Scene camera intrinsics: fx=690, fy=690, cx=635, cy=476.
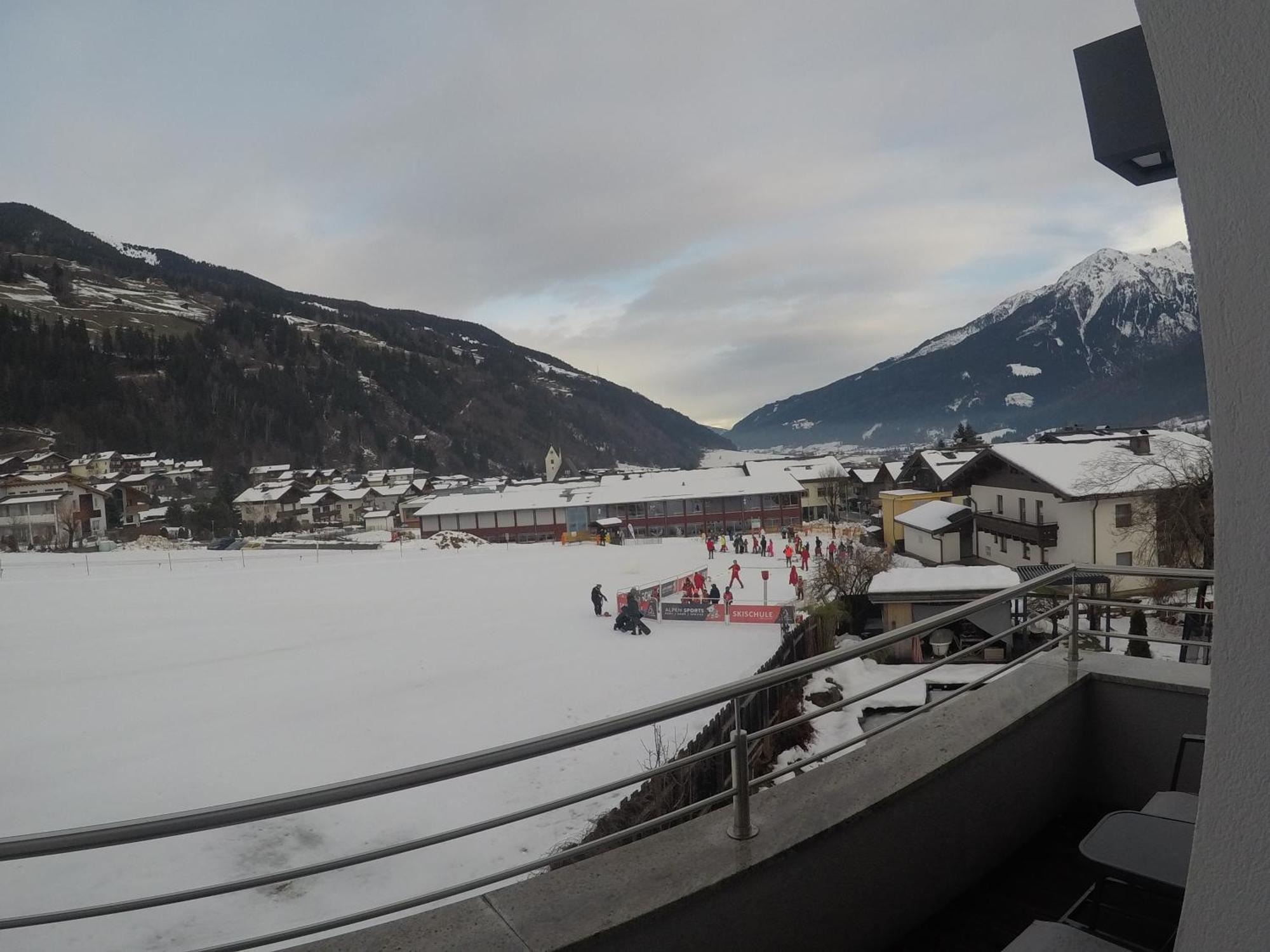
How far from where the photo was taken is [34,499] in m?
52.0

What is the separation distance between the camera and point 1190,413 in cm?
16700

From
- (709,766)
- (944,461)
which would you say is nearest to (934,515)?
(944,461)

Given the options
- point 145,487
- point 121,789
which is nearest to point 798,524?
point 121,789

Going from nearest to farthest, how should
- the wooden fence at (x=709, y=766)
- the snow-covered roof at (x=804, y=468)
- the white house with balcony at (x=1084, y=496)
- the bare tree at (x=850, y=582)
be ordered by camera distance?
the wooden fence at (x=709, y=766) < the bare tree at (x=850, y=582) < the white house with balcony at (x=1084, y=496) < the snow-covered roof at (x=804, y=468)

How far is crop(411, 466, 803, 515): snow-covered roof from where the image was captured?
4481cm

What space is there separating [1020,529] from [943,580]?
897 centimetres

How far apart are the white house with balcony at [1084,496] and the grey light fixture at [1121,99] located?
1843 centimetres

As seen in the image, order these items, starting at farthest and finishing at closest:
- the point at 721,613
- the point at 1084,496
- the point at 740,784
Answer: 1. the point at 721,613
2. the point at 1084,496
3. the point at 740,784

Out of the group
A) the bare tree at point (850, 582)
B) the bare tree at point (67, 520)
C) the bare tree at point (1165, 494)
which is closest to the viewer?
the bare tree at point (1165, 494)

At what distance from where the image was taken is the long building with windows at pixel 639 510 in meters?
44.2

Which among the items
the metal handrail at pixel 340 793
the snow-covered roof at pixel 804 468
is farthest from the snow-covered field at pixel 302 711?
the snow-covered roof at pixel 804 468

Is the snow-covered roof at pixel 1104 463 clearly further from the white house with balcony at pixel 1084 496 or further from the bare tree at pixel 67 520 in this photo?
the bare tree at pixel 67 520

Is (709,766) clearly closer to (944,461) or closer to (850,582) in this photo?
(850,582)

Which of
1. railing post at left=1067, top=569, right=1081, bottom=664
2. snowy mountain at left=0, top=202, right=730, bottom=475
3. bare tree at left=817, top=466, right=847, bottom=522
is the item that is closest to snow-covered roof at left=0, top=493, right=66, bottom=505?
snowy mountain at left=0, top=202, right=730, bottom=475
